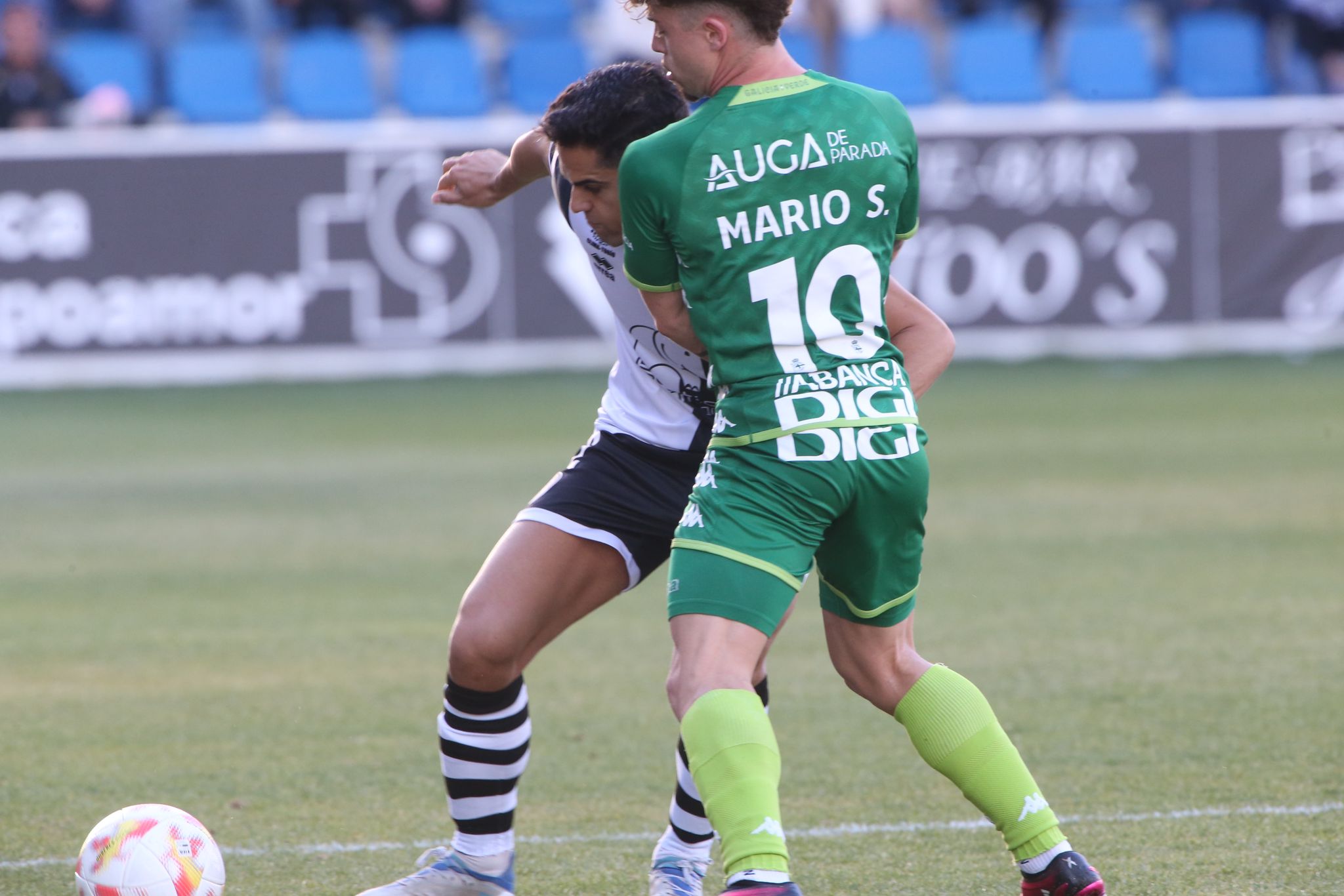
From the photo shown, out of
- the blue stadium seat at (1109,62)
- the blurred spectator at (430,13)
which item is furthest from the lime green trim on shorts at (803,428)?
the blue stadium seat at (1109,62)

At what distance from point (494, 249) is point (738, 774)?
466 inches

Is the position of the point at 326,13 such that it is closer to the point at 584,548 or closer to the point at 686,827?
the point at 584,548

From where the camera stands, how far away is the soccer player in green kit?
3.25 m

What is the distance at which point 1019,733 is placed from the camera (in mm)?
5285

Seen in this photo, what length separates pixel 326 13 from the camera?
17.3m

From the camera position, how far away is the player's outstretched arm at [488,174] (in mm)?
4126

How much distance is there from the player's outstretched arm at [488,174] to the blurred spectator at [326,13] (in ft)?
44.7

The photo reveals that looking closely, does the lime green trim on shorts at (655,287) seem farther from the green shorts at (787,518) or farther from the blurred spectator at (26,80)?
the blurred spectator at (26,80)

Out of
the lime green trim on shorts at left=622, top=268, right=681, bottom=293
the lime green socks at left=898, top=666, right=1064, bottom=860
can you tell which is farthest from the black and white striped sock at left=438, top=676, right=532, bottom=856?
the lime green trim on shorts at left=622, top=268, right=681, bottom=293

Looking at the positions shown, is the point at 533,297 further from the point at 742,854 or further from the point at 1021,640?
the point at 742,854

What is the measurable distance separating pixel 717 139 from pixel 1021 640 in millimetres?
3687

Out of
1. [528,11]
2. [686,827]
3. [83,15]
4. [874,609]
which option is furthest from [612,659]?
[528,11]

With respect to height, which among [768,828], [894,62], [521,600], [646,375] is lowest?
[894,62]

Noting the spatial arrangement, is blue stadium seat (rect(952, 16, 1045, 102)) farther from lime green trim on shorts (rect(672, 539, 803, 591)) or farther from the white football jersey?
lime green trim on shorts (rect(672, 539, 803, 591))
